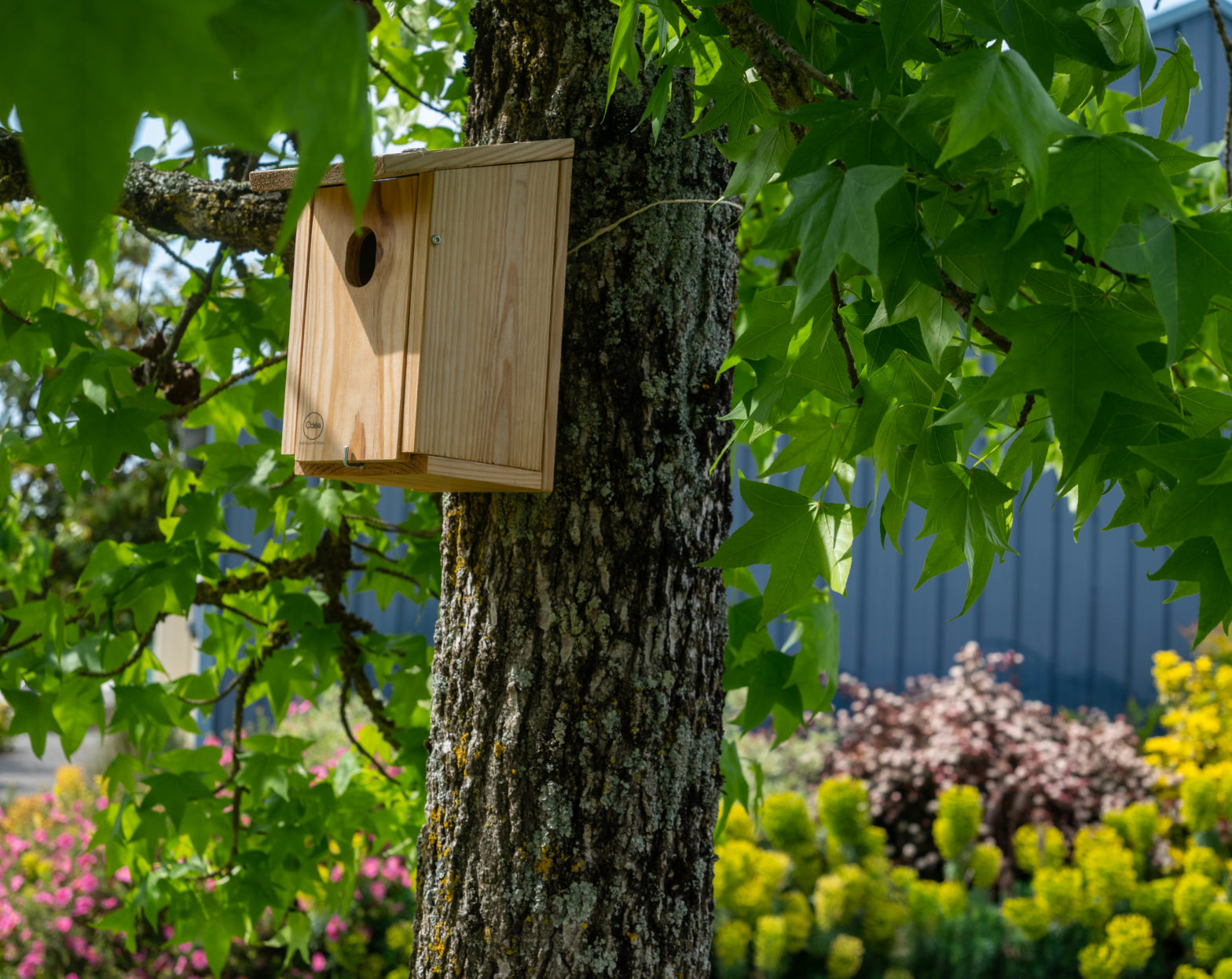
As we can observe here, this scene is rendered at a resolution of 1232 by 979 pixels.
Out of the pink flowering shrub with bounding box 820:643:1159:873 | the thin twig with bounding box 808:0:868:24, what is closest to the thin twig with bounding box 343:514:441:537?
the thin twig with bounding box 808:0:868:24

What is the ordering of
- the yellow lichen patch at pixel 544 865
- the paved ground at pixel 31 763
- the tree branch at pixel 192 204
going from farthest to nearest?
the paved ground at pixel 31 763
the tree branch at pixel 192 204
the yellow lichen patch at pixel 544 865

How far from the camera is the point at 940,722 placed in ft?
14.8

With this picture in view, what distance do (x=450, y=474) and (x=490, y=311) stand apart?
223mm

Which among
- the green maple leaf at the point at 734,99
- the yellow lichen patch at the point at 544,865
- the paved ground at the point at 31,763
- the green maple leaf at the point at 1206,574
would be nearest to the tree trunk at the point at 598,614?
the yellow lichen patch at the point at 544,865

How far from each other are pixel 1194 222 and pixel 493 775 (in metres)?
0.93

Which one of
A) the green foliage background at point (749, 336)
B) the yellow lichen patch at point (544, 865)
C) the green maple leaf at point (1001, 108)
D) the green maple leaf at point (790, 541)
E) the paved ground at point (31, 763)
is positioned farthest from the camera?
the paved ground at point (31, 763)

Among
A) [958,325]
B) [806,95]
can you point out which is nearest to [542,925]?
[958,325]

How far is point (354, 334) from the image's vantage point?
1.33 metres

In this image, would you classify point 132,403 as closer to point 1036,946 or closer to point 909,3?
point 909,3

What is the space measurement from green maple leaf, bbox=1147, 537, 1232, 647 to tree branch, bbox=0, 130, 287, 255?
132cm

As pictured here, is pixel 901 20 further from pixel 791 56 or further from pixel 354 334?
pixel 354 334

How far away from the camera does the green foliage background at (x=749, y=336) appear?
453 mm

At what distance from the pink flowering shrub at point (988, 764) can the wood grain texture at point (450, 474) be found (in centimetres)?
337

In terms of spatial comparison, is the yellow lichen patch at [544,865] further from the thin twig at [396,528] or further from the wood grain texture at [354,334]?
the thin twig at [396,528]
